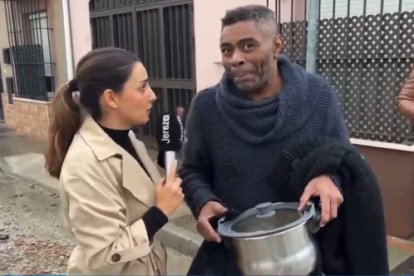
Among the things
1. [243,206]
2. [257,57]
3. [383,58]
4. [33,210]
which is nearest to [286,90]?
[257,57]

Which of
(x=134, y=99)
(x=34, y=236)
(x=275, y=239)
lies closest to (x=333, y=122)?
(x=275, y=239)

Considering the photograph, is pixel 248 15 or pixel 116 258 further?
pixel 248 15

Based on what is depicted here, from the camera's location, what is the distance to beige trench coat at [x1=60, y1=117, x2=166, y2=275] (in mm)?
1511

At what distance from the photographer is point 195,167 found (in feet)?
6.05

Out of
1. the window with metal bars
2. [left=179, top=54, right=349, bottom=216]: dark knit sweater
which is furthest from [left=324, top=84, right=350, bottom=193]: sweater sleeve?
the window with metal bars

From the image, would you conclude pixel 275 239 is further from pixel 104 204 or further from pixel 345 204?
pixel 104 204

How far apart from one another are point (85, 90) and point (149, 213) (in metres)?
0.49

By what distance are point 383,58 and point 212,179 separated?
2.52 meters

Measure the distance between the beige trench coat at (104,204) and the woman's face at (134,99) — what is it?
107 millimetres

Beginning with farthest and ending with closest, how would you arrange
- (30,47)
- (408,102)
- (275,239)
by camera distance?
(30,47)
(408,102)
(275,239)

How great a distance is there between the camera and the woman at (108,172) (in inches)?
59.8

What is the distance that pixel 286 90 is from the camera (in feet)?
5.41

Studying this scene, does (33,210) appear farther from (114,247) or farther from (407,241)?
(114,247)

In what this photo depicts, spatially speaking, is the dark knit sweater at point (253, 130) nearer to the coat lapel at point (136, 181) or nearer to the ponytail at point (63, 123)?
the coat lapel at point (136, 181)
